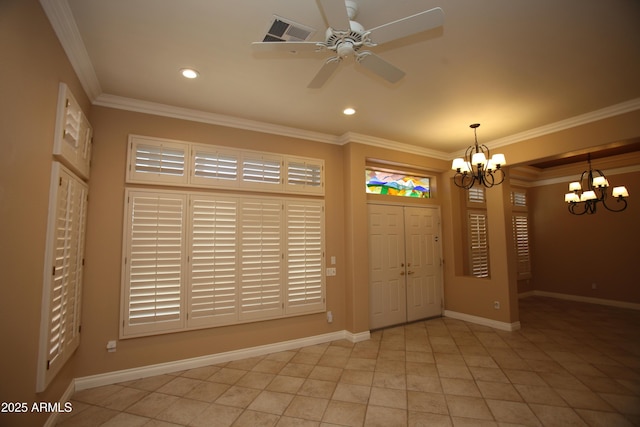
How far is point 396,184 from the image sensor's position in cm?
520

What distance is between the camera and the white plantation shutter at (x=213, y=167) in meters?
3.53

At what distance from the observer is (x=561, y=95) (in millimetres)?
3219

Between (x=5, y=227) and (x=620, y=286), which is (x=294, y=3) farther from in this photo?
(x=620, y=286)

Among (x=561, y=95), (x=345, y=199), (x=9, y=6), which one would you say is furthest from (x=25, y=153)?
(x=561, y=95)

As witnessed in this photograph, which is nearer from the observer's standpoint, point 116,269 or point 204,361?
point 116,269

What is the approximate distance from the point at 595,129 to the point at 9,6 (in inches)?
222

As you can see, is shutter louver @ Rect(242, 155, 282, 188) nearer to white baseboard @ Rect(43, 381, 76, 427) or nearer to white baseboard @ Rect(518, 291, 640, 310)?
white baseboard @ Rect(43, 381, 76, 427)

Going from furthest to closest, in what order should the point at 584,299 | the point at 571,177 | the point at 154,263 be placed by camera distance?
the point at 571,177
the point at 584,299
the point at 154,263

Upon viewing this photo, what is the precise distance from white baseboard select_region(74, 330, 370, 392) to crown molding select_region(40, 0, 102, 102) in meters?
2.95

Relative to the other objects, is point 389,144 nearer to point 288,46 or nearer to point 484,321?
point 288,46

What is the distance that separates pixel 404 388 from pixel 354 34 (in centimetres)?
316

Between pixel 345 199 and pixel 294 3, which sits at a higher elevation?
pixel 294 3

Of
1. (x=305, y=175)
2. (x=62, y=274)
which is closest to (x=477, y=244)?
(x=305, y=175)

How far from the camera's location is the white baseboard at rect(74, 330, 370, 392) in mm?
2926
